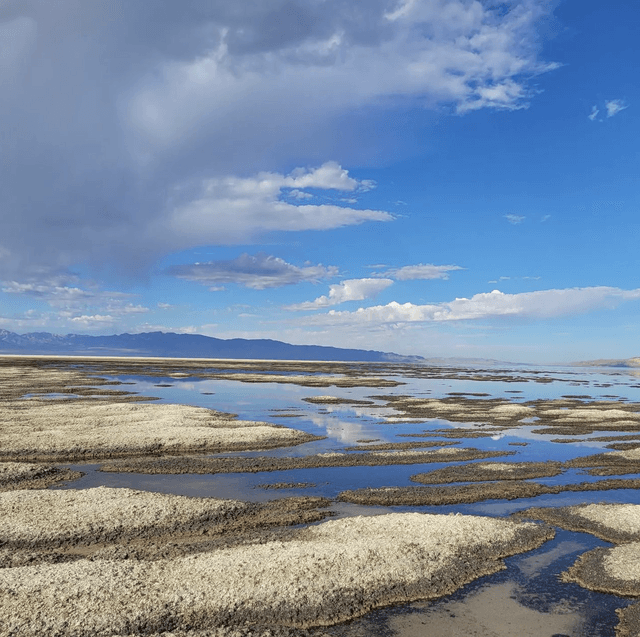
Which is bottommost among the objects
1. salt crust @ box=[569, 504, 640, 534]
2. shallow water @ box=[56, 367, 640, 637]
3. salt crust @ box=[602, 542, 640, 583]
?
shallow water @ box=[56, 367, 640, 637]

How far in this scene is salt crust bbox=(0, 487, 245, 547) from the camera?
13969mm

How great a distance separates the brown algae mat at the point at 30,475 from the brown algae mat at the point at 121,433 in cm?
241

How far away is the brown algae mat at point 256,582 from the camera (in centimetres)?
977

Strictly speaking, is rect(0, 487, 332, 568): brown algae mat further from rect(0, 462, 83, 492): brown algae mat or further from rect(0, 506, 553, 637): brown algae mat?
rect(0, 462, 83, 492): brown algae mat

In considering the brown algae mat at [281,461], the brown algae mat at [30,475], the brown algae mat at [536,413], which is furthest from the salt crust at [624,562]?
the brown algae mat at [536,413]

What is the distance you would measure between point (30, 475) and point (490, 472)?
1885cm

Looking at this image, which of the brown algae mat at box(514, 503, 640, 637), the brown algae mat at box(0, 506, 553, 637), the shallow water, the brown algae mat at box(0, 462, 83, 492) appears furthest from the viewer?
the brown algae mat at box(0, 462, 83, 492)

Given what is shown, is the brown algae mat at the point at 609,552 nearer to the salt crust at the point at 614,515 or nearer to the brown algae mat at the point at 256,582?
the salt crust at the point at 614,515

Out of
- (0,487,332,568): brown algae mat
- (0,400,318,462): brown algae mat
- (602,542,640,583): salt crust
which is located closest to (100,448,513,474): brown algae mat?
(0,400,318,462): brown algae mat

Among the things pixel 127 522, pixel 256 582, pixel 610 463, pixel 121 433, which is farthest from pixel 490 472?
pixel 121 433

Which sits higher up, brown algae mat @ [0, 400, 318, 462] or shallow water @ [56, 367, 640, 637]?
brown algae mat @ [0, 400, 318, 462]

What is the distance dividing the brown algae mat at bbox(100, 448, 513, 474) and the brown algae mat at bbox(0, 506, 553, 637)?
918cm

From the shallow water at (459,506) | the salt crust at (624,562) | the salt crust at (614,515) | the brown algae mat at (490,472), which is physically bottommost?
the shallow water at (459,506)

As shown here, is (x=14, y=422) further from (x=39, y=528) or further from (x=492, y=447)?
(x=492, y=447)
